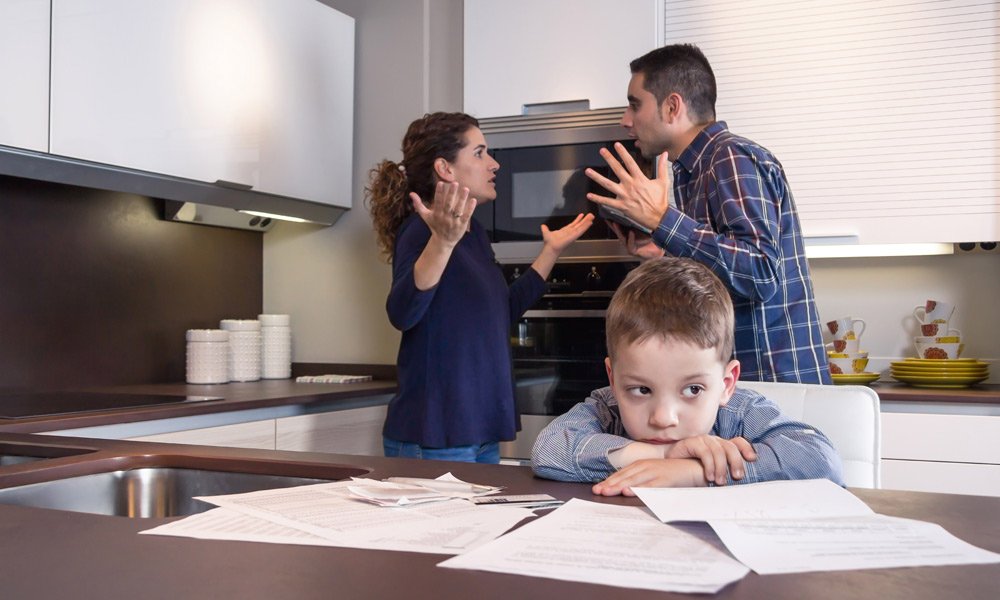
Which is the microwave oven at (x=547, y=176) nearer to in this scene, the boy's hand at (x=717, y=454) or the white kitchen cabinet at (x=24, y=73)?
the white kitchen cabinet at (x=24, y=73)

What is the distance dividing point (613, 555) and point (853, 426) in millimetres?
747

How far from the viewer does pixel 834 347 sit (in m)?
2.96

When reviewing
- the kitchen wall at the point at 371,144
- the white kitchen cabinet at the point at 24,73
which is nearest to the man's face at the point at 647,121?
the kitchen wall at the point at 371,144

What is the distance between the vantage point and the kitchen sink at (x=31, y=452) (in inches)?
51.9

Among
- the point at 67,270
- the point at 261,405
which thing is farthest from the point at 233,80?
the point at 261,405

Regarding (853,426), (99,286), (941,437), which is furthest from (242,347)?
(853,426)

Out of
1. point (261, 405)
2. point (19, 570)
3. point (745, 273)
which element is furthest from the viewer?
point (261, 405)

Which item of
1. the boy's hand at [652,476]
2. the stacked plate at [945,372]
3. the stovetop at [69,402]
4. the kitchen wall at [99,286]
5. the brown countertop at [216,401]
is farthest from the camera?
the stacked plate at [945,372]

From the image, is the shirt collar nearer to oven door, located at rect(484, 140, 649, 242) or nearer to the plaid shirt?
the plaid shirt

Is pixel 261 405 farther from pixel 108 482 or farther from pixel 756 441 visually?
pixel 756 441

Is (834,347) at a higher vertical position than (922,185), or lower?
lower

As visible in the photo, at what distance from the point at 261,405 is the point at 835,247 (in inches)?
71.0

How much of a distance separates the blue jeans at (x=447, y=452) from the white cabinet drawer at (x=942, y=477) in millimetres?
1057

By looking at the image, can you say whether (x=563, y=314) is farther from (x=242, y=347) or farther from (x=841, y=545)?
(x=841, y=545)
